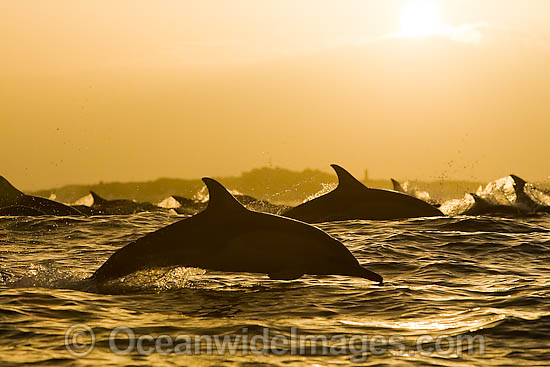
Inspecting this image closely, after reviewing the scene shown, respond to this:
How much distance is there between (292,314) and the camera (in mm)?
10164

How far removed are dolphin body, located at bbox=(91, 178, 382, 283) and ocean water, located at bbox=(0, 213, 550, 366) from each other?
0.24 metres

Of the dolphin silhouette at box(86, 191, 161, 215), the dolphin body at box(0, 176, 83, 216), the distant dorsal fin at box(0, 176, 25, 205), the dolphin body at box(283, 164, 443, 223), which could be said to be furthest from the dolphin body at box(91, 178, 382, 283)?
the dolphin silhouette at box(86, 191, 161, 215)

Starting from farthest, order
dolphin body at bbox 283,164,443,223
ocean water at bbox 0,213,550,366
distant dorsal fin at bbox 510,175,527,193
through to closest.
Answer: distant dorsal fin at bbox 510,175,527,193
dolphin body at bbox 283,164,443,223
ocean water at bbox 0,213,550,366

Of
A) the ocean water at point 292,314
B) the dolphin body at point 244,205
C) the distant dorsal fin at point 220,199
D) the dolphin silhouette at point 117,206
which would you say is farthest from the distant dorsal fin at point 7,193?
the distant dorsal fin at point 220,199

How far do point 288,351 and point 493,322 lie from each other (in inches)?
111

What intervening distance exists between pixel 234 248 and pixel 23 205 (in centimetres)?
1670

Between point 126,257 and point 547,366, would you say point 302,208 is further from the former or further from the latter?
point 547,366

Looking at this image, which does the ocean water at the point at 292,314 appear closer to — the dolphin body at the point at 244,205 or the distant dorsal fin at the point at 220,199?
the distant dorsal fin at the point at 220,199

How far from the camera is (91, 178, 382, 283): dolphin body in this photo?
1188 cm

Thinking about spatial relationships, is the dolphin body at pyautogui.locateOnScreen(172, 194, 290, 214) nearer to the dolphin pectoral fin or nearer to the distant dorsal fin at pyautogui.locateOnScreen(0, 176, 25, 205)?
the distant dorsal fin at pyautogui.locateOnScreen(0, 176, 25, 205)

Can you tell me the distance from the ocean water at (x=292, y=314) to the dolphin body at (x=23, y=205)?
32.5ft

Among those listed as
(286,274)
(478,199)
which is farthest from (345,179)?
(478,199)

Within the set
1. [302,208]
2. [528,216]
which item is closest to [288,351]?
[302,208]

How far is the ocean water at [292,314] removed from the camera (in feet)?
26.9
